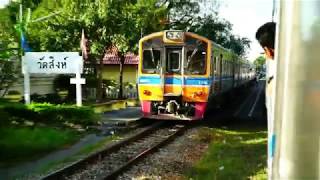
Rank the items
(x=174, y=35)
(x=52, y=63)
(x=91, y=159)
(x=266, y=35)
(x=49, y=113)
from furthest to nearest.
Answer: (x=174, y=35) → (x=52, y=63) → (x=49, y=113) → (x=91, y=159) → (x=266, y=35)

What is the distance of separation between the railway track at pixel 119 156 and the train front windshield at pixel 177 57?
1737 mm

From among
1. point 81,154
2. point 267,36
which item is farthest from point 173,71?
point 267,36

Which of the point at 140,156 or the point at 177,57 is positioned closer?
the point at 140,156

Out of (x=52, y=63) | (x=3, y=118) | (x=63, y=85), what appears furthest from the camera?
(x=63, y=85)

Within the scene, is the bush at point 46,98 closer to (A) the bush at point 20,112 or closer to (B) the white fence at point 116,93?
(A) the bush at point 20,112

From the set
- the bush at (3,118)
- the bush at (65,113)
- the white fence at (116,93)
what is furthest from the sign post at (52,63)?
the white fence at (116,93)

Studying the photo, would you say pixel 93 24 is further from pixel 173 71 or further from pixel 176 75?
pixel 176 75

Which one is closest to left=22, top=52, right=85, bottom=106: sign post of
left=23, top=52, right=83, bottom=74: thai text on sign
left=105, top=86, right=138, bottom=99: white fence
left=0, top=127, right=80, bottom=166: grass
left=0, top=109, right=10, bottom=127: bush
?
left=23, top=52, right=83, bottom=74: thai text on sign

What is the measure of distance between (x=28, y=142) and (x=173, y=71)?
583cm

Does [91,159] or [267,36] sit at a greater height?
[267,36]

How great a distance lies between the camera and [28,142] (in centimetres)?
1120

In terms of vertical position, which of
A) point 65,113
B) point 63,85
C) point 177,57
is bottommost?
point 65,113

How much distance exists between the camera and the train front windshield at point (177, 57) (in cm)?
1577

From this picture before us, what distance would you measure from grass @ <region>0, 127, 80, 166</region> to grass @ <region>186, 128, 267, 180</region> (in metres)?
3.24
